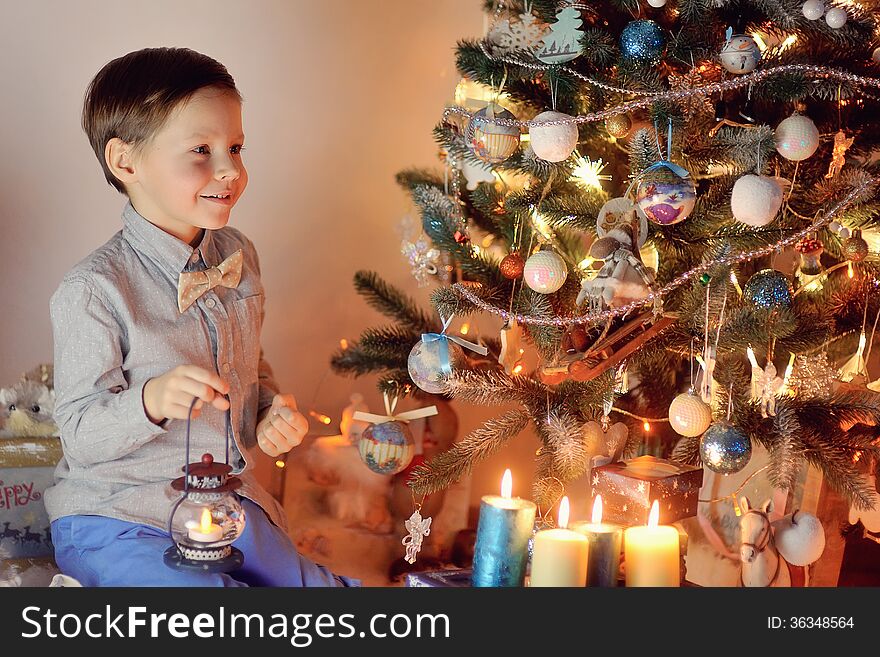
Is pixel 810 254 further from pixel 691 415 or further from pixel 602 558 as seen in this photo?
pixel 602 558

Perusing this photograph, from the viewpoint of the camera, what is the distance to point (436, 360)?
1.49 metres

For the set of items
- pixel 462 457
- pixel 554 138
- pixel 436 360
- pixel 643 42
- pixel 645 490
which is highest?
pixel 643 42

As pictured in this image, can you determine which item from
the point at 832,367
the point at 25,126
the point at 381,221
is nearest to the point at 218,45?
the point at 25,126

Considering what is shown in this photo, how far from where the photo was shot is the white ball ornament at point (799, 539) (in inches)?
54.6

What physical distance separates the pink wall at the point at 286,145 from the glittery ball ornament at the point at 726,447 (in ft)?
3.04

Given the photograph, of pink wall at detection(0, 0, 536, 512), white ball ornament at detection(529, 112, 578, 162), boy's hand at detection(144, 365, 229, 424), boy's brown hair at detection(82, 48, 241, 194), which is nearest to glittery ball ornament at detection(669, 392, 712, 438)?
white ball ornament at detection(529, 112, 578, 162)

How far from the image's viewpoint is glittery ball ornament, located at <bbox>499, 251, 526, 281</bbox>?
147 centimetres

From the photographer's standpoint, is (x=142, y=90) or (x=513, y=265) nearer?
(x=142, y=90)

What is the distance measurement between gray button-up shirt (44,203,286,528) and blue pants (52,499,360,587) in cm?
2

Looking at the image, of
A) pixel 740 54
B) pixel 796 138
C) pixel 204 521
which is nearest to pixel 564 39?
pixel 740 54

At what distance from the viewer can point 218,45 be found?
5.94 ft

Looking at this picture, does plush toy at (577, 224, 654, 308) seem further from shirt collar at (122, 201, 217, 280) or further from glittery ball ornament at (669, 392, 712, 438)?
shirt collar at (122, 201, 217, 280)

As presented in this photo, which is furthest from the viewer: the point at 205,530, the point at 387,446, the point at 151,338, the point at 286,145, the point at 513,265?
the point at 286,145

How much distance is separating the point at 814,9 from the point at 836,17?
3cm
